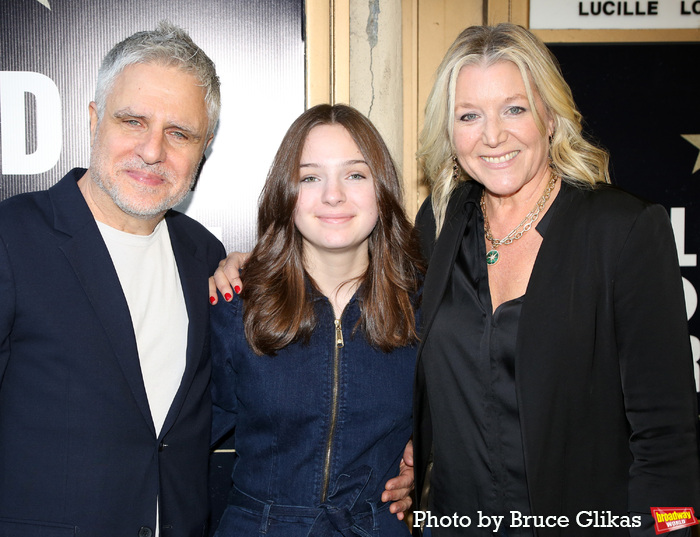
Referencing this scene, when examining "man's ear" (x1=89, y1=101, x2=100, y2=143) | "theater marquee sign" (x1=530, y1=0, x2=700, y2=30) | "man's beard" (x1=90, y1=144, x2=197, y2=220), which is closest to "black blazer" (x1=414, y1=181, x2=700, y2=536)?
"man's beard" (x1=90, y1=144, x2=197, y2=220)

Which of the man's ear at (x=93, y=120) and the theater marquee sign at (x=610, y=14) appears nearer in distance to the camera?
the man's ear at (x=93, y=120)

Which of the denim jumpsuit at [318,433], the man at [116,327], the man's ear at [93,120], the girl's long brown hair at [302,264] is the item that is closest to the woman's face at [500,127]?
the girl's long brown hair at [302,264]

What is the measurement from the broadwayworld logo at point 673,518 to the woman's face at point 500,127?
40.5 inches

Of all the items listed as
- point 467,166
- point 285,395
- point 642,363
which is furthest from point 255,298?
point 642,363

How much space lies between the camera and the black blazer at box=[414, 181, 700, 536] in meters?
1.64

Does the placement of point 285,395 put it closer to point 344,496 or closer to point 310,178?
point 344,496

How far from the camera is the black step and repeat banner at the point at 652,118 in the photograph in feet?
8.94

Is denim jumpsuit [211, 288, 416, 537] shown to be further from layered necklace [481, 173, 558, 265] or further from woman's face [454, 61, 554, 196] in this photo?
woman's face [454, 61, 554, 196]

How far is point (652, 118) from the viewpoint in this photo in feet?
9.03

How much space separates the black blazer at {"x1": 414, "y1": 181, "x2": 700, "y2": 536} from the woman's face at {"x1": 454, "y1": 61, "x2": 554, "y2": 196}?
0.21m

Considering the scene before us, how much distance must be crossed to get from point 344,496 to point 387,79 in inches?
70.2

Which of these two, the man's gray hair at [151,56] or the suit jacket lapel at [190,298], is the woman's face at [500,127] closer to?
the man's gray hair at [151,56]

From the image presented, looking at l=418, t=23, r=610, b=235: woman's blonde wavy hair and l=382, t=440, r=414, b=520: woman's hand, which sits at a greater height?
l=418, t=23, r=610, b=235: woman's blonde wavy hair

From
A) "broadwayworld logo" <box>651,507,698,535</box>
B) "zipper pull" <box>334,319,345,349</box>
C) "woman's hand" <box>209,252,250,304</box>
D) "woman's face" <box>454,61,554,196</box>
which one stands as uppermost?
"woman's face" <box>454,61,554,196</box>
